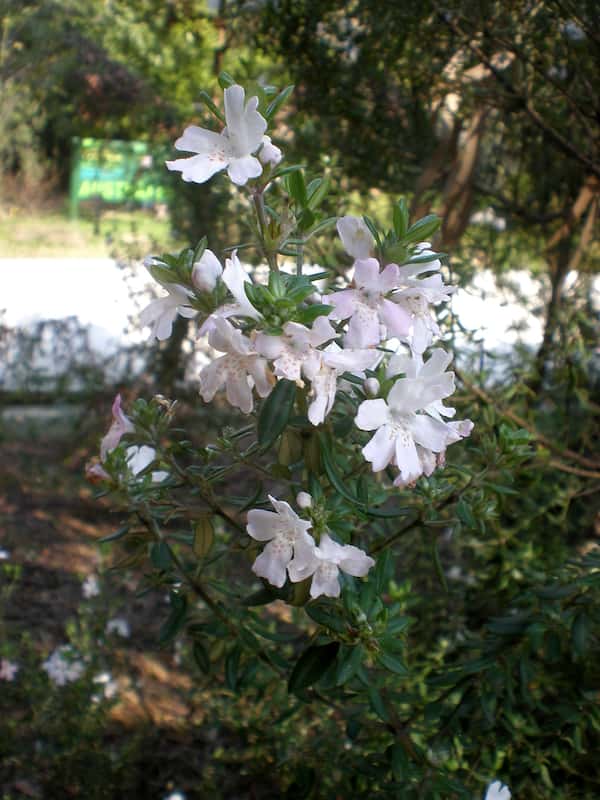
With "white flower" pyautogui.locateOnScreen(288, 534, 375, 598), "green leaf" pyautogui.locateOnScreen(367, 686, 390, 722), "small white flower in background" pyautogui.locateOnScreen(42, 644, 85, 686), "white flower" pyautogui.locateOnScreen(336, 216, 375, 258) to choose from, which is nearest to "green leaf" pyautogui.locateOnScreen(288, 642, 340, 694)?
"green leaf" pyautogui.locateOnScreen(367, 686, 390, 722)

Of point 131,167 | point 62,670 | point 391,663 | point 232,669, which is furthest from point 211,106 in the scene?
point 131,167

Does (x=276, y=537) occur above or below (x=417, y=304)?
below

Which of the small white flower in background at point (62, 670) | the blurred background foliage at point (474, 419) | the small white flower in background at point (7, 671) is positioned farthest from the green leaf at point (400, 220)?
the small white flower in background at point (7, 671)

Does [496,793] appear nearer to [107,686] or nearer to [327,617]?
[327,617]

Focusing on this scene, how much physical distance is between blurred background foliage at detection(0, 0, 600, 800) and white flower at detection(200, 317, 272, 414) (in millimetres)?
419

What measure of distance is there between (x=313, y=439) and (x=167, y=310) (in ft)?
0.91

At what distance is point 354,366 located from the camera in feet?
3.26

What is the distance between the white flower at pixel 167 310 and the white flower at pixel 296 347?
0.58ft

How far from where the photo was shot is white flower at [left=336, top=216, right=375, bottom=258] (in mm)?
1069

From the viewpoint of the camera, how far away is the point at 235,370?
100 cm

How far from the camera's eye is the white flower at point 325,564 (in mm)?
1080

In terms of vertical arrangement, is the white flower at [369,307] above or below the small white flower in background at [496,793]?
above

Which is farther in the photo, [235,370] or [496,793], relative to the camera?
[496,793]

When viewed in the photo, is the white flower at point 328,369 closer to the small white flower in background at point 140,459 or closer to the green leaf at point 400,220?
the green leaf at point 400,220
